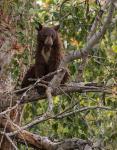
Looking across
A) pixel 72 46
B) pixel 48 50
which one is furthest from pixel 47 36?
pixel 72 46

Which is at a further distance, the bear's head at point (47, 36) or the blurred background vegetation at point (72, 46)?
the bear's head at point (47, 36)

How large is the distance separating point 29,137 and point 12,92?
1.04 metres

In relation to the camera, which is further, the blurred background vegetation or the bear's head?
the bear's head

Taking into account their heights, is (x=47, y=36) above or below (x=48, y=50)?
above

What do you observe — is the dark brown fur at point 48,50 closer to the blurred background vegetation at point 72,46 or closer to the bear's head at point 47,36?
the bear's head at point 47,36

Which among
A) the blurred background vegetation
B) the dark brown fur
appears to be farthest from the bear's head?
the blurred background vegetation

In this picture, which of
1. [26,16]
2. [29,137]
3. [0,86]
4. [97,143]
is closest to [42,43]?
[26,16]

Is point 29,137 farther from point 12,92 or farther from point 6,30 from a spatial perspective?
point 6,30

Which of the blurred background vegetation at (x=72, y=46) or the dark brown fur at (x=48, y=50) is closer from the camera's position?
the blurred background vegetation at (x=72, y=46)

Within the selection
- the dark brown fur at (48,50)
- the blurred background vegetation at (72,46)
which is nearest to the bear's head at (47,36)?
the dark brown fur at (48,50)

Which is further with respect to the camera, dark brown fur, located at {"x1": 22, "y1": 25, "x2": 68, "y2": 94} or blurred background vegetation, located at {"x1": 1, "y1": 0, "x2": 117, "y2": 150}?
dark brown fur, located at {"x1": 22, "y1": 25, "x2": 68, "y2": 94}

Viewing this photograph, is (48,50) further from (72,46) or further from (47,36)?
(72,46)

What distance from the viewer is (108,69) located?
6.22 m

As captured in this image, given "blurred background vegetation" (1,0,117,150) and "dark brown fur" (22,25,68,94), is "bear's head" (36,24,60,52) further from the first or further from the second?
"blurred background vegetation" (1,0,117,150)
